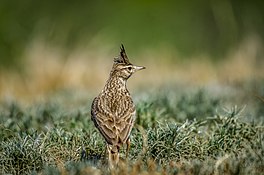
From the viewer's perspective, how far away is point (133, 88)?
1270 cm

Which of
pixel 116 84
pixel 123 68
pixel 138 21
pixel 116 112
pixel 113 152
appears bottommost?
pixel 113 152

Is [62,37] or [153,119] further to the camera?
[62,37]

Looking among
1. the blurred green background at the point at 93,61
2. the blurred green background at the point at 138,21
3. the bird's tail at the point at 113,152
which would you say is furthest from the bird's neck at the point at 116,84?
the blurred green background at the point at 138,21

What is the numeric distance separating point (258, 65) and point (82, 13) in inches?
587

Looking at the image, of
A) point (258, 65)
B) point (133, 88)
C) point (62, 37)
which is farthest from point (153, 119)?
point (62, 37)

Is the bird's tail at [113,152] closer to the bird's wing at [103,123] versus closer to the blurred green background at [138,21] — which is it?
the bird's wing at [103,123]

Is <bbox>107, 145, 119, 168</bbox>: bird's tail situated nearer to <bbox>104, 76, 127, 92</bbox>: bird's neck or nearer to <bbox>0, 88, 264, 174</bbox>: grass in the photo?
<bbox>0, 88, 264, 174</bbox>: grass

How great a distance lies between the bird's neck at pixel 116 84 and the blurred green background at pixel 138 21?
34.8ft

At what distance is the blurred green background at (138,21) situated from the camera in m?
20.5

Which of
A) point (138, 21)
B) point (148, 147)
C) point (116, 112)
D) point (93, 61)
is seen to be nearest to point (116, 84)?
point (116, 112)

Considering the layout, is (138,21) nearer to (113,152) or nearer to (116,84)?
(116,84)

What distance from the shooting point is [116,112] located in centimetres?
700

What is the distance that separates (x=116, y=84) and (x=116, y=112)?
1.57 feet

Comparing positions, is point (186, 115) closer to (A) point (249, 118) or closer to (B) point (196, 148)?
(A) point (249, 118)
